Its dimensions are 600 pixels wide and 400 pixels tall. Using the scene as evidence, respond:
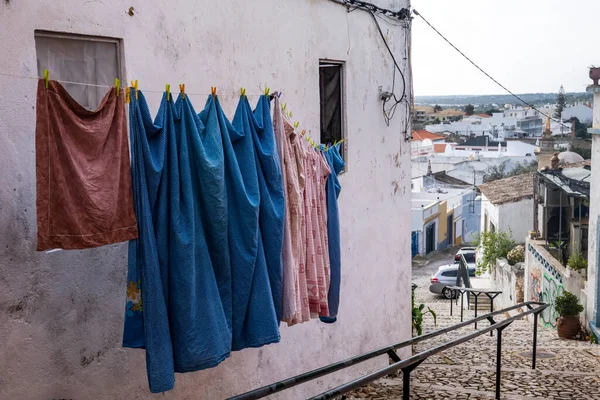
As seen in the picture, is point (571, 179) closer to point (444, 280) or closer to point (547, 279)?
point (547, 279)

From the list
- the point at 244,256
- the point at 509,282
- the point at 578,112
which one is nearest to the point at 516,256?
the point at 509,282

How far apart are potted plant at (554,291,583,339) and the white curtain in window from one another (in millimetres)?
10600

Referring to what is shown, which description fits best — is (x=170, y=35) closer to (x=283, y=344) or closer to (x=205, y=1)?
(x=205, y=1)

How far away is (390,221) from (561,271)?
312 inches

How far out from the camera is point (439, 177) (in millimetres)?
46188

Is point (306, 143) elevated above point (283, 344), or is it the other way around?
point (306, 143)

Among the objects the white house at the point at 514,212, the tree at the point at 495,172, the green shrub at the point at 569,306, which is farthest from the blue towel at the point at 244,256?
the tree at the point at 495,172

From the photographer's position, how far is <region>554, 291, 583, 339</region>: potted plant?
1302 centimetres

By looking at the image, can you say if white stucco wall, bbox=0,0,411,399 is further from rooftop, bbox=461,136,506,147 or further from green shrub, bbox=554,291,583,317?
rooftop, bbox=461,136,506,147

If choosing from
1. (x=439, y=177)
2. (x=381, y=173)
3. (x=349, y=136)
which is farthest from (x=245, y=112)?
(x=439, y=177)

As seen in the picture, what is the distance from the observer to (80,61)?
4.49 m

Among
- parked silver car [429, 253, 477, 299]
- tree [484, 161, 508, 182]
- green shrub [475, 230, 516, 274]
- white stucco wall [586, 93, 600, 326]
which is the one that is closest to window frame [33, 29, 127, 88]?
white stucco wall [586, 93, 600, 326]

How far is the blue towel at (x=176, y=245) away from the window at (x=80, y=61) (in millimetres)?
869

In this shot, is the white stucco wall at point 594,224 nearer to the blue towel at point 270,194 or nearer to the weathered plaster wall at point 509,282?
the weathered plaster wall at point 509,282
